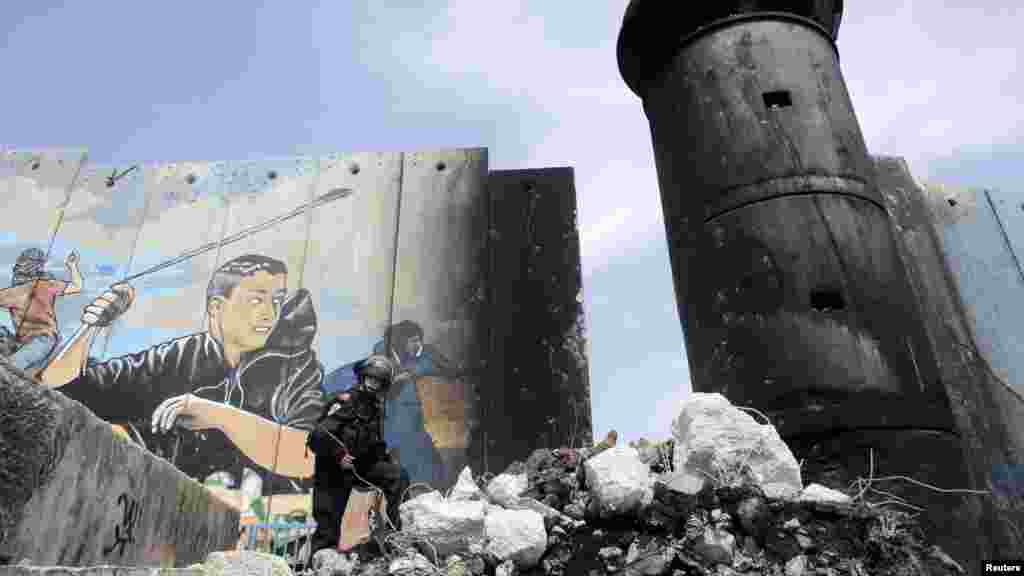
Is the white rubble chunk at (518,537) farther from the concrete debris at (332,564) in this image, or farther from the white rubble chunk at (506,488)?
the concrete debris at (332,564)

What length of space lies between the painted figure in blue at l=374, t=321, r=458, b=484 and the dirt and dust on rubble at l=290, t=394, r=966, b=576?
603 cm

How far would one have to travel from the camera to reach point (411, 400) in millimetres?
8938

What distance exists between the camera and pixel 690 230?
4.19m

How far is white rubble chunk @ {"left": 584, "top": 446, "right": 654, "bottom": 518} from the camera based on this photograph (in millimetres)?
2412

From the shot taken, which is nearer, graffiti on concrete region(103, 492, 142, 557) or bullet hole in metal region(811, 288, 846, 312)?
graffiti on concrete region(103, 492, 142, 557)

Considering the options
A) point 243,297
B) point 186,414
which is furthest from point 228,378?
point 243,297

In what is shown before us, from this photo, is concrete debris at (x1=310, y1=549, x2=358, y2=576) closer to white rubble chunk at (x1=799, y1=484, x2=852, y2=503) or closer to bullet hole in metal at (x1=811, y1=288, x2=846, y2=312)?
white rubble chunk at (x1=799, y1=484, x2=852, y2=503)

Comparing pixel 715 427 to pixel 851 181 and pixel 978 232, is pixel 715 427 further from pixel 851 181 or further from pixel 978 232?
pixel 978 232

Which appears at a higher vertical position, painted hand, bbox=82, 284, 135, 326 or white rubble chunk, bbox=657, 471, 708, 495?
painted hand, bbox=82, 284, 135, 326

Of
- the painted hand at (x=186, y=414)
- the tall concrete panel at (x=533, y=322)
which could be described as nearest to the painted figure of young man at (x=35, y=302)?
the painted hand at (x=186, y=414)

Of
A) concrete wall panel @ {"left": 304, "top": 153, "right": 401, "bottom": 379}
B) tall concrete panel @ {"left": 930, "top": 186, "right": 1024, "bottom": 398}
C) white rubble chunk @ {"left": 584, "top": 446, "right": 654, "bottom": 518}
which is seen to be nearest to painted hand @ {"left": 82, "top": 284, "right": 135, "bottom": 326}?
concrete wall panel @ {"left": 304, "top": 153, "right": 401, "bottom": 379}

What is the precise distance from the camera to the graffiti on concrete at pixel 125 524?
3.12 meters

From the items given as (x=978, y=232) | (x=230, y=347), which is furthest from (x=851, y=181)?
(x=978, y=232)

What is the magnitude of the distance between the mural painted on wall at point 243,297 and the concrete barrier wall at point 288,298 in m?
0.03
